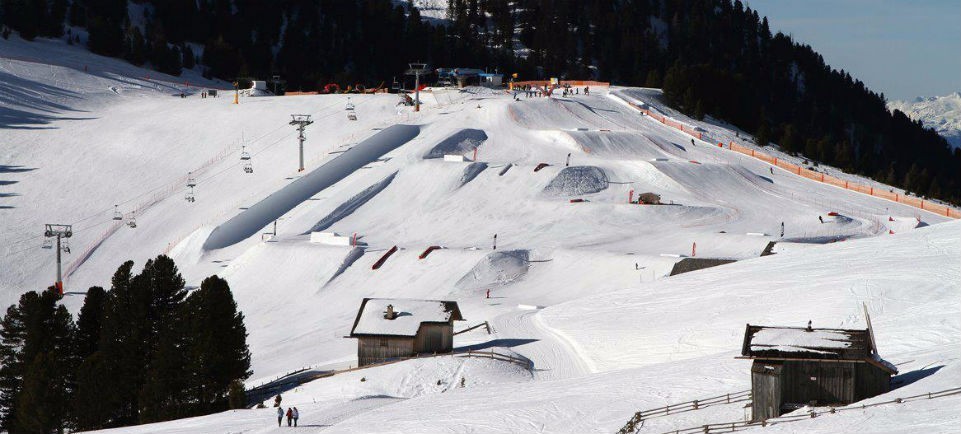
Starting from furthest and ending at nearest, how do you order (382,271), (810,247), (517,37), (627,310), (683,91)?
(517,37), (683,91), (382,271), (810,247), (627,310)

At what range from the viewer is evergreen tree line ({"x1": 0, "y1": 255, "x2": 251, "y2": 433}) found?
136 ft

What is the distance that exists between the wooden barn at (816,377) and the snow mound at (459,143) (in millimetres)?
46297

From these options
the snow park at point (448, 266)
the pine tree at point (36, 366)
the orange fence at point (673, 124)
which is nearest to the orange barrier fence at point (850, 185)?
the snow park at point (448, 266)

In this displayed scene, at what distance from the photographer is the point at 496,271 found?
189 ft

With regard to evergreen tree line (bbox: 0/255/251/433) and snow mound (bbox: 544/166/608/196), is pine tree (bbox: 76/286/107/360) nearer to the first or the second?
evergreen tree line (bbox: 0/255/251/433)

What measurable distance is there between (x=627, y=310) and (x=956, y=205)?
39.5 meters

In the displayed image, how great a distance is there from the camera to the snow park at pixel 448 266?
1304 inches

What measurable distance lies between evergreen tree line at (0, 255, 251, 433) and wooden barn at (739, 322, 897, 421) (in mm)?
18330


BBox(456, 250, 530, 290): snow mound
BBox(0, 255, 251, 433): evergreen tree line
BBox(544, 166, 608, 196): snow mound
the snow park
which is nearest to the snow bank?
the snow park

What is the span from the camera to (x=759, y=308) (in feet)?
143

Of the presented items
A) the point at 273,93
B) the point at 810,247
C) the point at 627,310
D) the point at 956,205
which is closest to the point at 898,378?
the point at 627,310

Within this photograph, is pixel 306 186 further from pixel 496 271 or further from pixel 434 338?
pixel 434 338

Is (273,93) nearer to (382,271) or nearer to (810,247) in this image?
(382,271)

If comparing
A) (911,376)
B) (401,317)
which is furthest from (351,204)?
(911,376)
